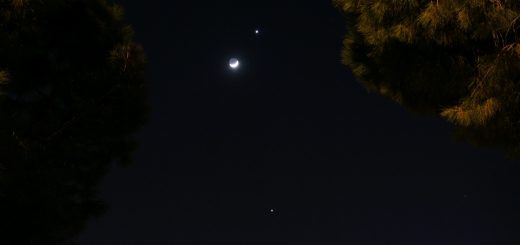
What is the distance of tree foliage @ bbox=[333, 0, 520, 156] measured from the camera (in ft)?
12.3

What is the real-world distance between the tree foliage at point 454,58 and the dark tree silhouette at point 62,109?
298 cm

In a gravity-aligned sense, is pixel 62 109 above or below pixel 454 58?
above

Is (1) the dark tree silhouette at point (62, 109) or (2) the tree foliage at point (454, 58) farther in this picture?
(1) the dark tree silhouette at point (62, 109)

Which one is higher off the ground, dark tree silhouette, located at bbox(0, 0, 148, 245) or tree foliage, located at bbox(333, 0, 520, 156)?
dark tree silhouette, located at bbox(0, 0, 148, 245)

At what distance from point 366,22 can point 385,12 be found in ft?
1.12

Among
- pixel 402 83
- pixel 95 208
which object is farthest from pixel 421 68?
pixel 95 208

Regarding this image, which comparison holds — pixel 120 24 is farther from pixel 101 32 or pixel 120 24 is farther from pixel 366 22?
pixel 366 22

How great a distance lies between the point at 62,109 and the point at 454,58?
4.43m

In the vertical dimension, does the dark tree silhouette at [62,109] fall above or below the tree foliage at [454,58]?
above

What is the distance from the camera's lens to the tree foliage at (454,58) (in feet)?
12.3

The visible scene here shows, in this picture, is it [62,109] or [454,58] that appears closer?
[454,58]

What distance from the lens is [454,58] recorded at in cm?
432

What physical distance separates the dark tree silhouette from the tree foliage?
9.79ft

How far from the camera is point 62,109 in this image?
6020 mm
